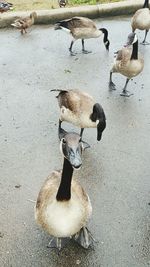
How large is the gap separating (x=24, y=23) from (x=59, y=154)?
4.59 metres

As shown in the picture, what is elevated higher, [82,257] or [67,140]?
[67,140]

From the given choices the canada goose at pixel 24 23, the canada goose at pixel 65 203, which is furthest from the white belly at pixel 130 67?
the canada goose at pixel 65 203

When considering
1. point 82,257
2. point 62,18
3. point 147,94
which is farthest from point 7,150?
point 62,18

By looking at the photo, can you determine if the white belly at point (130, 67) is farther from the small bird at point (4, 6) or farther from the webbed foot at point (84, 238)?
the small bird at point (4, 6)

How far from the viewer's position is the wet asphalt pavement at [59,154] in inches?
184

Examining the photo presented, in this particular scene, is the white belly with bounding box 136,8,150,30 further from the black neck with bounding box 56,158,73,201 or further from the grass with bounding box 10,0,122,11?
the black neck with bounding box 56,158,73,201

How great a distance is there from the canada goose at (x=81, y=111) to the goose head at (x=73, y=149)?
2.00 metres

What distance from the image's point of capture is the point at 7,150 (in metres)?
6.25

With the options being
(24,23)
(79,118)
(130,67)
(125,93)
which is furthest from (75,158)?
(24,23)

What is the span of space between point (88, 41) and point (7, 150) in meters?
4.76

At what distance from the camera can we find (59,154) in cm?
622

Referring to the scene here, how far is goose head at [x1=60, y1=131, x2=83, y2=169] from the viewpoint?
12.2 feet

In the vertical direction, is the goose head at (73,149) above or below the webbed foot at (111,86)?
above

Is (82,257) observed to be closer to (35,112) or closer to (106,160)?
(106,160)
